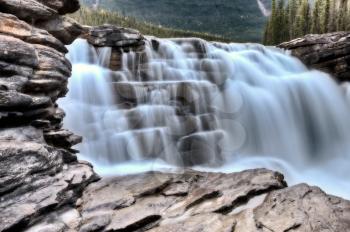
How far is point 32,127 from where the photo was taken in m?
10.6

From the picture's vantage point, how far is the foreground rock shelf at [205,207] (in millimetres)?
8422

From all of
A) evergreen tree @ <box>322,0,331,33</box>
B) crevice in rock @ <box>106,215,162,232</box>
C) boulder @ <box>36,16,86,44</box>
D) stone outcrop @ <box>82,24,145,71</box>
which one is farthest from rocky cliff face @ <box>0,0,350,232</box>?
evergreen tree @ <box>322,0,331,33</box>

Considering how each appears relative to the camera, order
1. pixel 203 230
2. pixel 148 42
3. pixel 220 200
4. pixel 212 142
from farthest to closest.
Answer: pixel 148 42 → pixel 212 142 → pixel 220 200 → pixel 203 230

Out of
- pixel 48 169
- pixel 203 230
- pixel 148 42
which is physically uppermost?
pixel 148 42

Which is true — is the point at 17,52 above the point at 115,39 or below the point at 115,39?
below

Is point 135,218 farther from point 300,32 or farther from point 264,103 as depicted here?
point 300,32

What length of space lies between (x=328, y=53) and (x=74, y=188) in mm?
24367

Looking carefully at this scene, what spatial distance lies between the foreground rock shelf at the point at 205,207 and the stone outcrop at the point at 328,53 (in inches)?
757

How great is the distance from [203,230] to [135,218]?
1.77m

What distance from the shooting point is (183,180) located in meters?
11.6

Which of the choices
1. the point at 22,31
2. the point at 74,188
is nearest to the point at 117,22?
the point at 22,31

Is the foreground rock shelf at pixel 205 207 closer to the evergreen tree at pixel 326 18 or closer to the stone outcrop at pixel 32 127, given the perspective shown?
the stone outcrop at pixel 32 127

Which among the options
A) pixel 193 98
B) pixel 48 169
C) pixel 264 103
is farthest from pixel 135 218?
pixel 264 103

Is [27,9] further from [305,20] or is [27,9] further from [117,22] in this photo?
[117,22]
